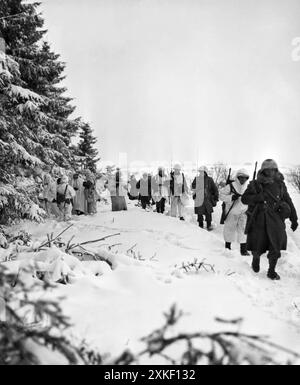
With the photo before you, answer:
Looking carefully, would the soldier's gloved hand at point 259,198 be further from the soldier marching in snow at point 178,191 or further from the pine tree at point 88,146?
the pine tree at point 88,146

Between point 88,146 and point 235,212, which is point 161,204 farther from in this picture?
point 88,146

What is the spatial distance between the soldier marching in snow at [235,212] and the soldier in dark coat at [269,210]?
2248mm

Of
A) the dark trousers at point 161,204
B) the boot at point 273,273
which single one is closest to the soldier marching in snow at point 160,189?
the dark trousers at point 161,204

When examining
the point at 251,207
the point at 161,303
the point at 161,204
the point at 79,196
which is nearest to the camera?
the point at 161,303

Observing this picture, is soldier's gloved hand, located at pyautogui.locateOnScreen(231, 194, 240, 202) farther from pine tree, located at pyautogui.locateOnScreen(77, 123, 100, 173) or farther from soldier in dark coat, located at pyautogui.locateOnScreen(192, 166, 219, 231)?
pine tree, located at pyautogui.locateOnScreen(77, 123, 100, 173)

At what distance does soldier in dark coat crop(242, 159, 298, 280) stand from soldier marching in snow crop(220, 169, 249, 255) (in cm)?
225

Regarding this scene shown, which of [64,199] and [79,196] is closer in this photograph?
[64,199]

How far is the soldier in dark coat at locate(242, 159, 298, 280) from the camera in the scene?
5.77 m

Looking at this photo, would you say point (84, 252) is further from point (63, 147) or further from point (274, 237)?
point (63, 147)

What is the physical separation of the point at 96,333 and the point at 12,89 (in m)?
7.49

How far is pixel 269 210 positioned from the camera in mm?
5871

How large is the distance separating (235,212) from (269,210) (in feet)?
8.71

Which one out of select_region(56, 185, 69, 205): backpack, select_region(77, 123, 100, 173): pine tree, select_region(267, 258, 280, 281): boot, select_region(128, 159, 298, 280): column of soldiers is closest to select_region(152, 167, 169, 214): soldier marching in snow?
select_region(128, 159, 298, 280): column of soldiers

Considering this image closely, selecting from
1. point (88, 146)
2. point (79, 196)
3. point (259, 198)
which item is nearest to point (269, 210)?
point (259, 198)
